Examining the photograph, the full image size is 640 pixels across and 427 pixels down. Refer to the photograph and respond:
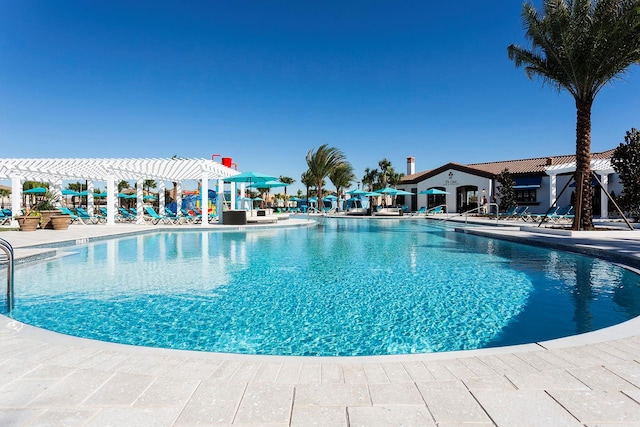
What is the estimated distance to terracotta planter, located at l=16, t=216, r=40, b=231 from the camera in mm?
14500

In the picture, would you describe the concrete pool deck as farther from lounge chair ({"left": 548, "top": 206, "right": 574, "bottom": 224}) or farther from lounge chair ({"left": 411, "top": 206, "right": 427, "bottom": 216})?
lounge chair ({"left": 411, "top": 206, "right": 427, "bottom": 216})

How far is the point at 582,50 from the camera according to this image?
12180 millimetres

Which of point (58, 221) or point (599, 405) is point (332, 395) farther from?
point (58, 221)

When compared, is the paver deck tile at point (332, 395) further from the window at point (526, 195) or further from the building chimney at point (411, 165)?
the building chimney at point (411, 165)

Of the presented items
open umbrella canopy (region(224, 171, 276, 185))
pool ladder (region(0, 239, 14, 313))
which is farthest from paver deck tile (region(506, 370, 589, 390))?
open umbrella canopy (region(224, 171, 276, 185))

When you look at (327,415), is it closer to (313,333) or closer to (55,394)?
(55,394)

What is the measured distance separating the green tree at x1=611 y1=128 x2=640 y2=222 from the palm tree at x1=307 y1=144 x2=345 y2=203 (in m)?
25.2

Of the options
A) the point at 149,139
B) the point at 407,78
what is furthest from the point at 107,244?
the point at 407,78

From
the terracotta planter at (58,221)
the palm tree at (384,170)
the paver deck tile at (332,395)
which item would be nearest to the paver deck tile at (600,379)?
the paver deck tile at (332,395)

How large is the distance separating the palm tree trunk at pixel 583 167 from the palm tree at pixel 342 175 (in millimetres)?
28586

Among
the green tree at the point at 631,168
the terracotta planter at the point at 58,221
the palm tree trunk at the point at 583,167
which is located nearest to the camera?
the palm tree trunk at the point at 583,167

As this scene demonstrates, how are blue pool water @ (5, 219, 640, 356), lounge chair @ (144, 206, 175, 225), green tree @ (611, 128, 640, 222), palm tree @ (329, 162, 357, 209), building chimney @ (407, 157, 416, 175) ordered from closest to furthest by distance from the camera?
blue pool water @ (5, 219, 640, 356), green tree @ (611, 128, 640, 222), lounge chair @ (144, 206, 175, 225), building chimney @ (407, 157, 416, 175), palm tree @ (329, 162, 357, 209)

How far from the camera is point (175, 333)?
14.3 feet

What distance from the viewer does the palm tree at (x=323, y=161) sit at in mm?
38969
